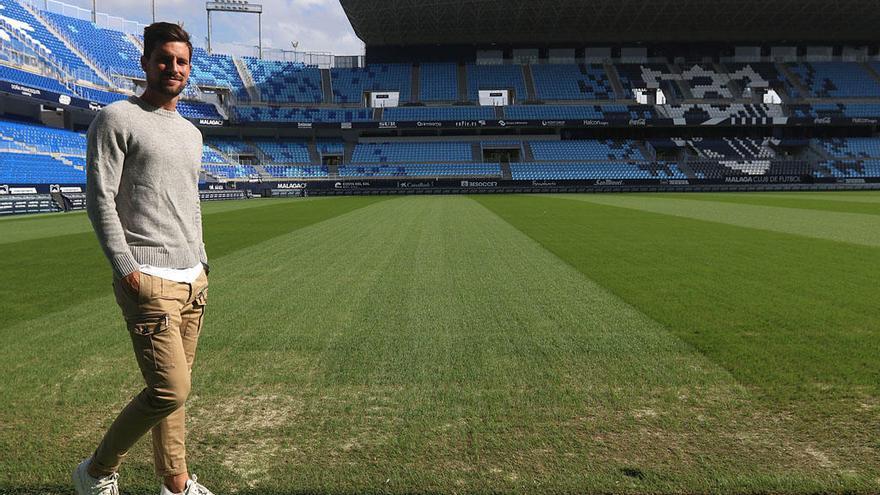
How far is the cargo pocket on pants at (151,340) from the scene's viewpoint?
96.0 inches

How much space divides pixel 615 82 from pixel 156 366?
2461 inches

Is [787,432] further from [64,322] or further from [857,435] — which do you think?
[64,322]

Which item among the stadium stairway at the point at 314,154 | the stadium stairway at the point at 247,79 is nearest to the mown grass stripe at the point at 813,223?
the stadium stairway at the point at 314,154

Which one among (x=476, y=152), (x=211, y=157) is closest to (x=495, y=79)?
(x=476, y=152)

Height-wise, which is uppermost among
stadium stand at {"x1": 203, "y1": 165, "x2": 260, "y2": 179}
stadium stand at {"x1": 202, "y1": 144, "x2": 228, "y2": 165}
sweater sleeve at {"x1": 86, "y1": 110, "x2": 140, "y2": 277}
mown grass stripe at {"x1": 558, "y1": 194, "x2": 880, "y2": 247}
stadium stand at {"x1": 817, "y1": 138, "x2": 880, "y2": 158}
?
stadium stand at {"x1": 817, "y1": 138, "x2": 880, "y2": 158}

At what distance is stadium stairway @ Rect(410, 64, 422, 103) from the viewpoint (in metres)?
59.9

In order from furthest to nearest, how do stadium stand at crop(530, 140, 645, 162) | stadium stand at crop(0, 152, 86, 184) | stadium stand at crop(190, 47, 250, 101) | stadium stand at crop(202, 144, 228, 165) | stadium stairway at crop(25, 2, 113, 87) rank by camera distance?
stadium stand at crop(190, 47, 250, 101) < stadium stand at crop(530, 140, 645, 162) < stadium stand at crop(202, 144, 228, 165) < stadium stairway at crop(25, 2, 113, 87) < stadium stand at crop(0, 152, 86, 184)

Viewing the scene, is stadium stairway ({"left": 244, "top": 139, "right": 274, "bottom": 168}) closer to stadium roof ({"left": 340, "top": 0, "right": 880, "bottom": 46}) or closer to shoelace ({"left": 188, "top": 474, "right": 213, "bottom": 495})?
stadium roof ({"left": 340, "top": 0, "right": 880, "bottom": 46})

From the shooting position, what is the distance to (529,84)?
5972 cm

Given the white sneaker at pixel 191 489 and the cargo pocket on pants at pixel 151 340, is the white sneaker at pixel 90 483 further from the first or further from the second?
the cargo pocket on pants at pixel 151 340

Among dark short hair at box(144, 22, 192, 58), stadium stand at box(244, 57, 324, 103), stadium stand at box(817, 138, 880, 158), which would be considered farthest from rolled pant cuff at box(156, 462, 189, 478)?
stadium stand at box(817, 138, 880, 158)

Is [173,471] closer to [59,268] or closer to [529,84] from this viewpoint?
[59,268]

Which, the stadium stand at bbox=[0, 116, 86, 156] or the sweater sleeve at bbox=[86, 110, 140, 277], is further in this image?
the stadium stand at bbox=[0, 116, 86, 156]

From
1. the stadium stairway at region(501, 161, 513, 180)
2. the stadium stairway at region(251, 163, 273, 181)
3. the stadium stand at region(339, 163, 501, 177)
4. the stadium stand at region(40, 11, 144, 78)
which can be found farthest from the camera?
the stadium stand at region(339, 163, 501, 177)
